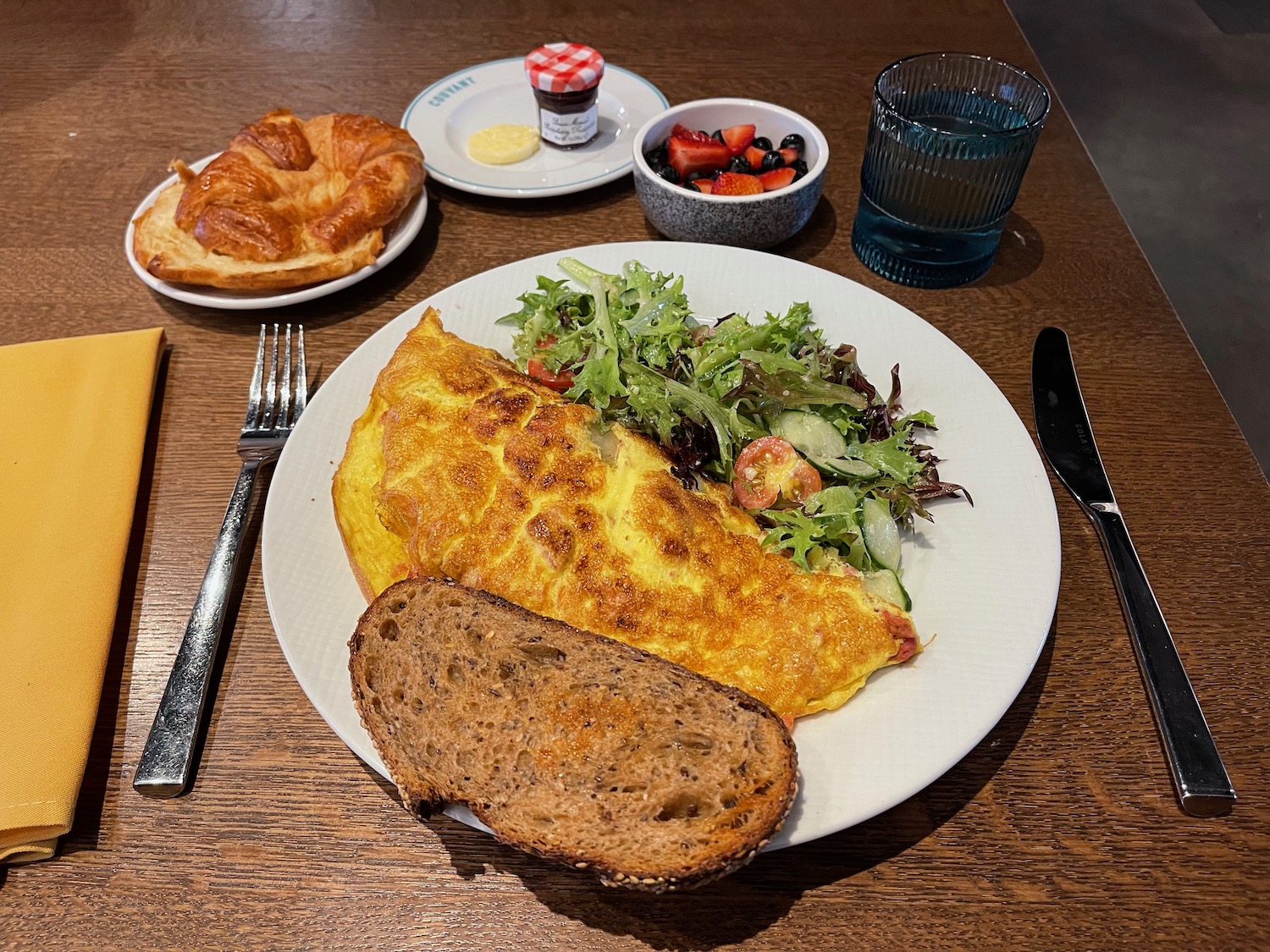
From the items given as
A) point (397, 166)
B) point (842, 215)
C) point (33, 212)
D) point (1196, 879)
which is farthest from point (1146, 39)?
point (33, 212)

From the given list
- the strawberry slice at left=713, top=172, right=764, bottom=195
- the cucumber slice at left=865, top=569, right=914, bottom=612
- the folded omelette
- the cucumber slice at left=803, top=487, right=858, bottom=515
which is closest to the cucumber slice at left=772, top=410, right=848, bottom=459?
the cucumber slice at left=803, top=487, right=858, bottom=515

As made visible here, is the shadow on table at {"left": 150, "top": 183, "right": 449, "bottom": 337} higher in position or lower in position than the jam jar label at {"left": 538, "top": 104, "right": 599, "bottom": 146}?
lower

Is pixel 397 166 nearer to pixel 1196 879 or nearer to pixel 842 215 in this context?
pixel 842 215

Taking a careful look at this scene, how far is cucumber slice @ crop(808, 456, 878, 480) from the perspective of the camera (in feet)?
7.97

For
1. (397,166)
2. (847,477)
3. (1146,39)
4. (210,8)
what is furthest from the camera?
(1146,39)

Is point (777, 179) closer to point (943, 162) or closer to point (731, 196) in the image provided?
point (731, 196)

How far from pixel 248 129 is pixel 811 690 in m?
3.25

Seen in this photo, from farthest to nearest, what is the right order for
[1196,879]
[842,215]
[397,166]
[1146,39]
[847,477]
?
[1146,39] → [842,215] → [397,166] → [847,477] → [1196,879]

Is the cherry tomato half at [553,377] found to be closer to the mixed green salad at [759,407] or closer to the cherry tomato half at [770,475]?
the mixed green salad at [759,407]

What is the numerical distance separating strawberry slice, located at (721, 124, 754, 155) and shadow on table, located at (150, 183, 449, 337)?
1328 millimetres

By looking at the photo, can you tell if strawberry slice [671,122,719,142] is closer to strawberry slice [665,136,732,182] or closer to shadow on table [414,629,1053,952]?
strawberry slice [665,136,732,182]

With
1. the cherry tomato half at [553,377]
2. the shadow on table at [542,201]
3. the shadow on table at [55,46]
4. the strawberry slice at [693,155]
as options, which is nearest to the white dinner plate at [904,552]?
the cherry tomato half at [553,377]

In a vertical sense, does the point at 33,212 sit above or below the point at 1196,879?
below

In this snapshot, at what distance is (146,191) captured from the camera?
3746 mm
